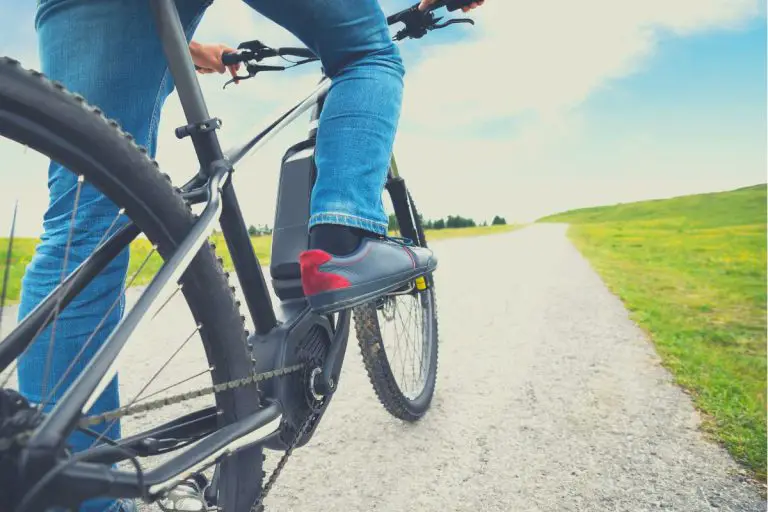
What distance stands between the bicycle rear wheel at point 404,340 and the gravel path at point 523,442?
122mm

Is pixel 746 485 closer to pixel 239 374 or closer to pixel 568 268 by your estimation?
pixel 239 374

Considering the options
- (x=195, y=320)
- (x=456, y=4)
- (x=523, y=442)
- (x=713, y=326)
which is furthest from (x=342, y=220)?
(x=713, y=326)

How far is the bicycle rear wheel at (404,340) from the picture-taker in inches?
86.1

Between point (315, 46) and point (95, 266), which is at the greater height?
point (315, 46)

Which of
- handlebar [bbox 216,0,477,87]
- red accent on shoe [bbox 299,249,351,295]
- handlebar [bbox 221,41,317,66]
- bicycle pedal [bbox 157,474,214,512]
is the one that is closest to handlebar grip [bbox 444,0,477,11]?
handlebar [bbox 216,0,477,87]

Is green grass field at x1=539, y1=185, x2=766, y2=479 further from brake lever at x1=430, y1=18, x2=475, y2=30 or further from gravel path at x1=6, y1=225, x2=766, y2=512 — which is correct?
brake lever at x1=430, y1=18, x2=475, y2=30

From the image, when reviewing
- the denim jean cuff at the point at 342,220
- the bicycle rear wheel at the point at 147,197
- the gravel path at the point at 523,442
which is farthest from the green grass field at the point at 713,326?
the bicycle rear wheel at the point at 147,197

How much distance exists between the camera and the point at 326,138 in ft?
5.11

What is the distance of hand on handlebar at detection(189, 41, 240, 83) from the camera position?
2.21 metres

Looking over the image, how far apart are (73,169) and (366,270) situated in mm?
756

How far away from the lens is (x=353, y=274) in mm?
1483

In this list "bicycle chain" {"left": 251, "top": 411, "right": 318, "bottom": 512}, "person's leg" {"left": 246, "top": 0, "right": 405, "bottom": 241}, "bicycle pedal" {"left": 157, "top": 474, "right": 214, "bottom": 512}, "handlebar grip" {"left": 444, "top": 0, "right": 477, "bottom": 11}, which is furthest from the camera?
"handlebar grip" {"left": 444, "top": 0, "right": 477, "bottom": 11}

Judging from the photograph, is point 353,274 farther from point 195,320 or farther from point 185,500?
point 185,500

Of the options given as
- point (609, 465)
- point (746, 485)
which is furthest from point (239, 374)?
point (746, 485)
